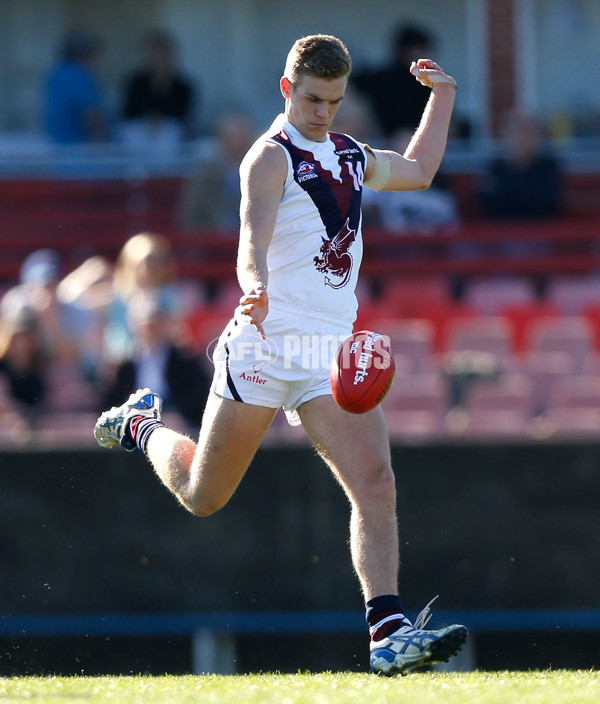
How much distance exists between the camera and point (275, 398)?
4.89m

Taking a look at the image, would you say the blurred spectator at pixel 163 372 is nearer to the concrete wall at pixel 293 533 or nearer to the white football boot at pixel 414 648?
the concrete wall at pixel 293 533

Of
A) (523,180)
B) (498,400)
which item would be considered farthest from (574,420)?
(523,180)

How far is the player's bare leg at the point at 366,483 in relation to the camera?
4.84 m

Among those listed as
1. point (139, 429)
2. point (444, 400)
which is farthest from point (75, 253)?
point (139, 429)

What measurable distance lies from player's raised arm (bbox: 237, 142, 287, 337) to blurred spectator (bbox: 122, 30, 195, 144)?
26.5 ft

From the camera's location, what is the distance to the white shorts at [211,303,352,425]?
485 centimetres

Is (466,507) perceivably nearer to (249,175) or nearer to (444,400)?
(444,400)

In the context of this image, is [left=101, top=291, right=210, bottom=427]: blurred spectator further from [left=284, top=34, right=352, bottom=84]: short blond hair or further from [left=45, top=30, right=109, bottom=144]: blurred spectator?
[left=45, top=30, right=109, bottom=144]: blurred spectator

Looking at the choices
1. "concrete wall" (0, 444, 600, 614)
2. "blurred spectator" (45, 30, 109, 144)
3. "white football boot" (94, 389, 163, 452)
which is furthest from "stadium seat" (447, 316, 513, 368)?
"white football boot" (94, 389, 163, 452)

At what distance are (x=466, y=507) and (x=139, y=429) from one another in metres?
2.51

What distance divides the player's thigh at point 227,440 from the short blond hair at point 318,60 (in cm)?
118

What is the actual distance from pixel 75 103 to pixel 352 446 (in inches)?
328

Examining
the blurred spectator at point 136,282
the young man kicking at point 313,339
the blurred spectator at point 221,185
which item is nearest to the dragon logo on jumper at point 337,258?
the young man kicking at point 313,339

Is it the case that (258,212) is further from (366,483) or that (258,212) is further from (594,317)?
(594,317)
